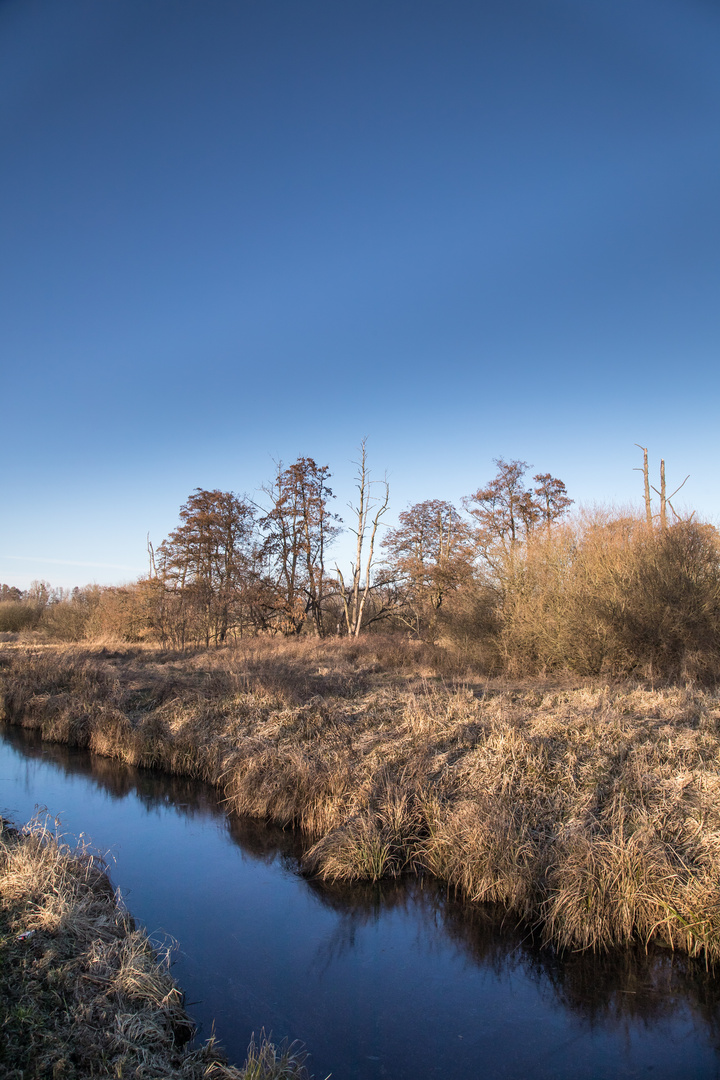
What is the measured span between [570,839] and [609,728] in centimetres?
286

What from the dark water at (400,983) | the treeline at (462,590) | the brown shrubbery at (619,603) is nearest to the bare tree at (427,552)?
the treeline at (462,590)

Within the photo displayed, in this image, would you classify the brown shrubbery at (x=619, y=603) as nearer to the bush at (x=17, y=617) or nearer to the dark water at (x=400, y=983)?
the dark water at (x=400, y=983)

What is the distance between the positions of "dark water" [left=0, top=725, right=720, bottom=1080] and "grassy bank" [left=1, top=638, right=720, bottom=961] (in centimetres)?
36

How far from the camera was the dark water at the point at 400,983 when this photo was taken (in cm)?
444

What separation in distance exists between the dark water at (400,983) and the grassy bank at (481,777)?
14.3 inches

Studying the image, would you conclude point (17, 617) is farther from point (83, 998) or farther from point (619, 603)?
point (83, 998)

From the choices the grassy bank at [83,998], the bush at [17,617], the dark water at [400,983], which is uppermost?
the bush at [17,617]

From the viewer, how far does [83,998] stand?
158 inches

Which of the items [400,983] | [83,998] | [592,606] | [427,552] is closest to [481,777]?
[400,983]

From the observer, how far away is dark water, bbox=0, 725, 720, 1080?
14.6 feet

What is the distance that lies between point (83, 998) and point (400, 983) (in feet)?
9.12

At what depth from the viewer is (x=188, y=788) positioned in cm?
1098

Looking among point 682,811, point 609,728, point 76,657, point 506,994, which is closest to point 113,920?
point 506,994

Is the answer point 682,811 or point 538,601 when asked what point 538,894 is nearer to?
point 682,811
